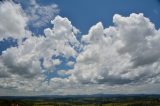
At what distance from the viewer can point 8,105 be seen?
165875 millimetres

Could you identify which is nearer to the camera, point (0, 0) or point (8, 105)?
point (0, 0)

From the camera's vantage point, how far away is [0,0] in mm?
11969

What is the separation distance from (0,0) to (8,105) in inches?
6445
